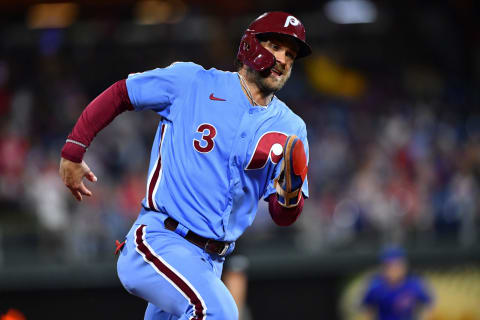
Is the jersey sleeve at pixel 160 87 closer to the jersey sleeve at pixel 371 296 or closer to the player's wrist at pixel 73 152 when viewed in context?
the player's wrist at pixel 73 152

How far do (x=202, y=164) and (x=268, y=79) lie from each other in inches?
19.8

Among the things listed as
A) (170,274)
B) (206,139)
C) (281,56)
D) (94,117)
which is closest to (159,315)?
(170,274)

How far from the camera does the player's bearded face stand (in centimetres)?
338

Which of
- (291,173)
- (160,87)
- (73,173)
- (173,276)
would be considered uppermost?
(160,87)

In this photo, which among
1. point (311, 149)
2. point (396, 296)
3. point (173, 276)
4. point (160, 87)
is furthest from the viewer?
point (311, 149)

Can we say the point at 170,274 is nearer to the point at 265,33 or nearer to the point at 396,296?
the point at 265,33

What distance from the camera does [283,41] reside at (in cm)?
341

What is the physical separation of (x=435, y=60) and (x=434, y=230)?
21.4ft

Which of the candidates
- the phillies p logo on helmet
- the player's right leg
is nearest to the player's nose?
the phillies p logo on helmet

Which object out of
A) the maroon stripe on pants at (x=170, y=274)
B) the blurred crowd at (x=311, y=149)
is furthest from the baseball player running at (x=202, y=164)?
the blurred crowd at (x=311, y=149)

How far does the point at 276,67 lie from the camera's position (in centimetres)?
338

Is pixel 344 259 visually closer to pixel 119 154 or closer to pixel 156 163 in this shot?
pixel 119 154

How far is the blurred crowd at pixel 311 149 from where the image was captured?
29.0ft

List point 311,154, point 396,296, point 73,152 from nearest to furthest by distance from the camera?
1. point 73,152
2. point 396,296
3. point 311,154
